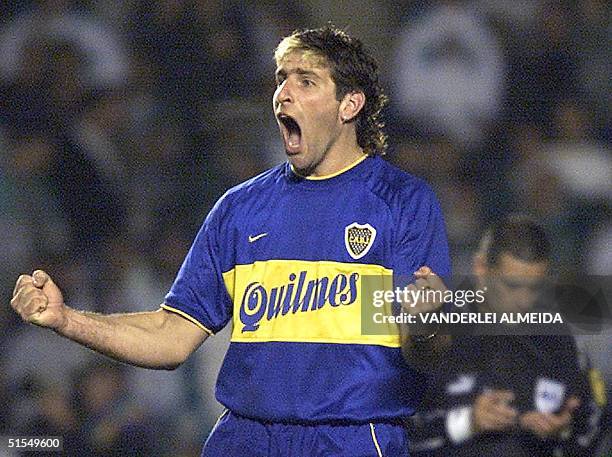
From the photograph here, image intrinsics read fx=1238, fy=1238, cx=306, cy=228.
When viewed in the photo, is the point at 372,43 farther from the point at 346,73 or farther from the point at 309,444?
the point at 309,444

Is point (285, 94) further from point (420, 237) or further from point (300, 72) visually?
point (420, 237)

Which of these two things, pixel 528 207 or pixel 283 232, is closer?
pixel 283 232

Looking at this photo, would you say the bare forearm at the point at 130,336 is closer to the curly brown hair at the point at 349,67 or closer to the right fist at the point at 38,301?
the right fist at the point at 38,301

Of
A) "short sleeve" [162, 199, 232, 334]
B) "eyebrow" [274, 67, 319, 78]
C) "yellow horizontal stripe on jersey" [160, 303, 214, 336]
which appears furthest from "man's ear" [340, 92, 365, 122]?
"yellow horizontal stripe on jersey" [160, 303, 214, 336]

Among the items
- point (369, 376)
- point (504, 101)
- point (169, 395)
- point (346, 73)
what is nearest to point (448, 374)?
point (369, 376)

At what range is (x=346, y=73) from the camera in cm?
367

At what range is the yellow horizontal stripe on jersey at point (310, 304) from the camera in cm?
342

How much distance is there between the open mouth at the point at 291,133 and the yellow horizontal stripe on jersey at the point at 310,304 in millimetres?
334

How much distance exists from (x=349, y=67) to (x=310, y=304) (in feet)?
2.41

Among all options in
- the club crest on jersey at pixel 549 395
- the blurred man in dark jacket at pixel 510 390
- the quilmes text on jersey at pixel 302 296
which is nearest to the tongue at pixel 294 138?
the quilmes text on jersey at pixel 302 296

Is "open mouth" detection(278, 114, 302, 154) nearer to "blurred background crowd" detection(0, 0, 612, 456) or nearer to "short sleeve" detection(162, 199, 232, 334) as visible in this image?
"short sleeve" detection(162, 199, 232, 334)

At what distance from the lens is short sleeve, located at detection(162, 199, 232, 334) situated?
3645 mm

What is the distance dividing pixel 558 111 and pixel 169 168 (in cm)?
189

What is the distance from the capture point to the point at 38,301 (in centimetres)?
319
